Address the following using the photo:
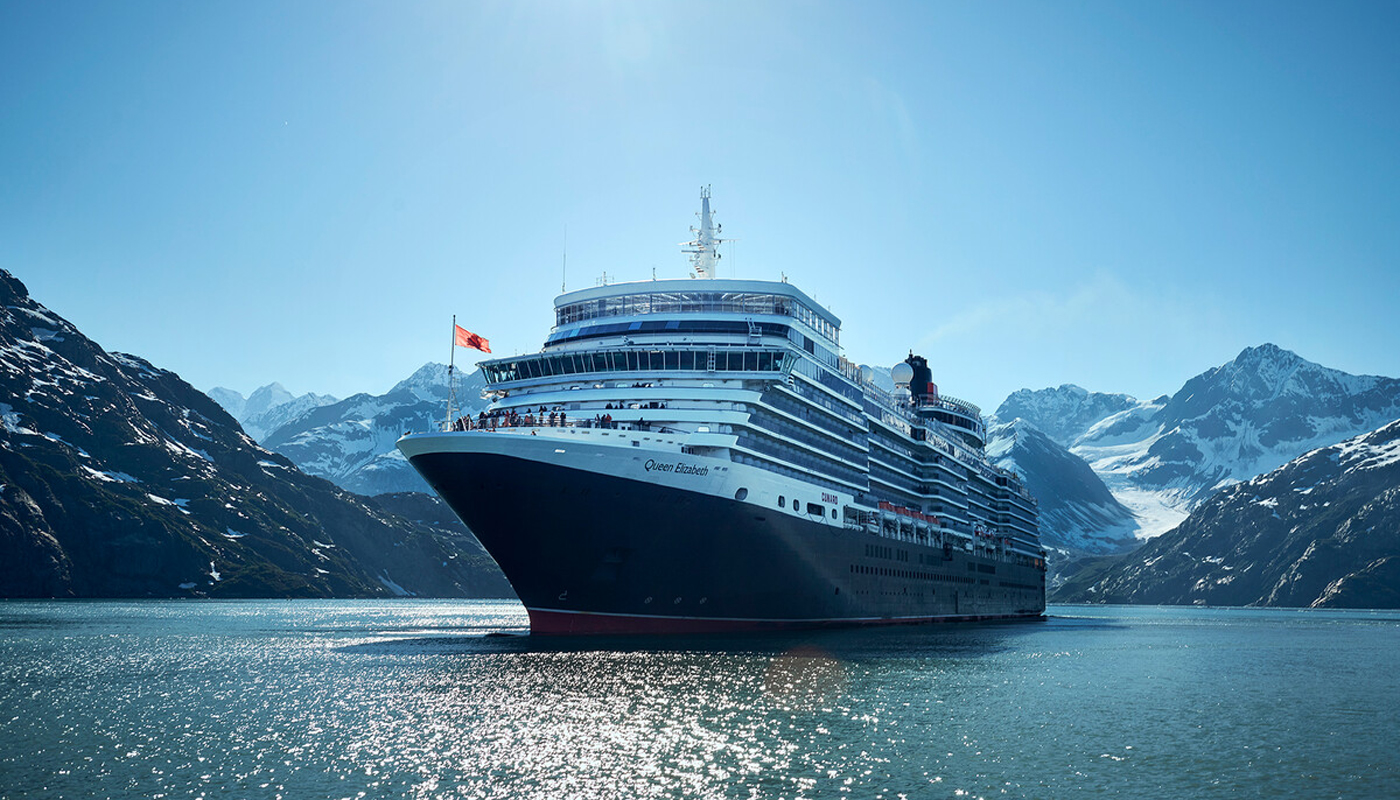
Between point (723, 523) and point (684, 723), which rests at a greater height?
point (723, 523)

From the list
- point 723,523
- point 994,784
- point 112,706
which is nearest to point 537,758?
point 994,784

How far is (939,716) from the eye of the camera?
1467 inches

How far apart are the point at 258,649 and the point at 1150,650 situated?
58.0 m

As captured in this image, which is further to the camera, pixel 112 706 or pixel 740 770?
pixel 112 706

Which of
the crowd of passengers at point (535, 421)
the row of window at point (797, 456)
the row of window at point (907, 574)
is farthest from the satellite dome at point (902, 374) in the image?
the crowd of passengers at point (535, 421)

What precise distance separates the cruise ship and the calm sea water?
413 cm

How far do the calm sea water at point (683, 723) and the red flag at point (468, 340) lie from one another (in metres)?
17.3

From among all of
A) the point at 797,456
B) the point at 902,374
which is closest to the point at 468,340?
the point at 797,456

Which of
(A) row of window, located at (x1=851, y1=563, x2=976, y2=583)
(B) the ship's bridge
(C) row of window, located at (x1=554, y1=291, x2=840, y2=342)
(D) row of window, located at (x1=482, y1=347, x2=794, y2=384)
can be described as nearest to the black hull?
(A) row of window, located at (x1=851, y1=563, x2=976, y2=583)

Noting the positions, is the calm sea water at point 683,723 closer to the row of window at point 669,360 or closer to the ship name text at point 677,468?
the ship name text at point 677,468

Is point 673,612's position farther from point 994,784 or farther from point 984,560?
point 984,560

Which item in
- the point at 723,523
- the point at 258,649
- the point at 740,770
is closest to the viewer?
the point at 740,770

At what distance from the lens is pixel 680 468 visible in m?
57.1

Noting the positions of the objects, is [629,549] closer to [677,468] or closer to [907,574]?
[677,468]
